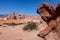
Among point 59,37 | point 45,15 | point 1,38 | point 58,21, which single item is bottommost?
point 59,37

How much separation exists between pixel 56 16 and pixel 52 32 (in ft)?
3.37

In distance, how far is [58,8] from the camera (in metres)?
10.4

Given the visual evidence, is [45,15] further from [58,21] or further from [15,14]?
[15,14]

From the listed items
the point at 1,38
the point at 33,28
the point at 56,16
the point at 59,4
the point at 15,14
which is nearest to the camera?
the point at 59,4

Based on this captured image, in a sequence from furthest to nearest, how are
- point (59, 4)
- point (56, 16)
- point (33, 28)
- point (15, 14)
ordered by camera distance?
point (15, 14)
point (33, 28)
point (56, 16)
point (59, 4)

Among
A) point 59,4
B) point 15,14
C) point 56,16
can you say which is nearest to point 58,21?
point 56,16

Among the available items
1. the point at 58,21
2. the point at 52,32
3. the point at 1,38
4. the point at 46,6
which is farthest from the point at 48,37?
the point at 1,38

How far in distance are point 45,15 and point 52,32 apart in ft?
4.08

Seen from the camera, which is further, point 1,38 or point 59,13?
point 1,38

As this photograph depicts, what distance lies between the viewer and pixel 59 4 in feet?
33.1

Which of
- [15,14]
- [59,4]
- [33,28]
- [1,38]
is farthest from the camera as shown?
[15,14]

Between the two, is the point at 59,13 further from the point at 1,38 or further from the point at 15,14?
the point at 15,14

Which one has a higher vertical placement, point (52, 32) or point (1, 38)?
point (1, 38)

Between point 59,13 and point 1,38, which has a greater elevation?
point 1,38
